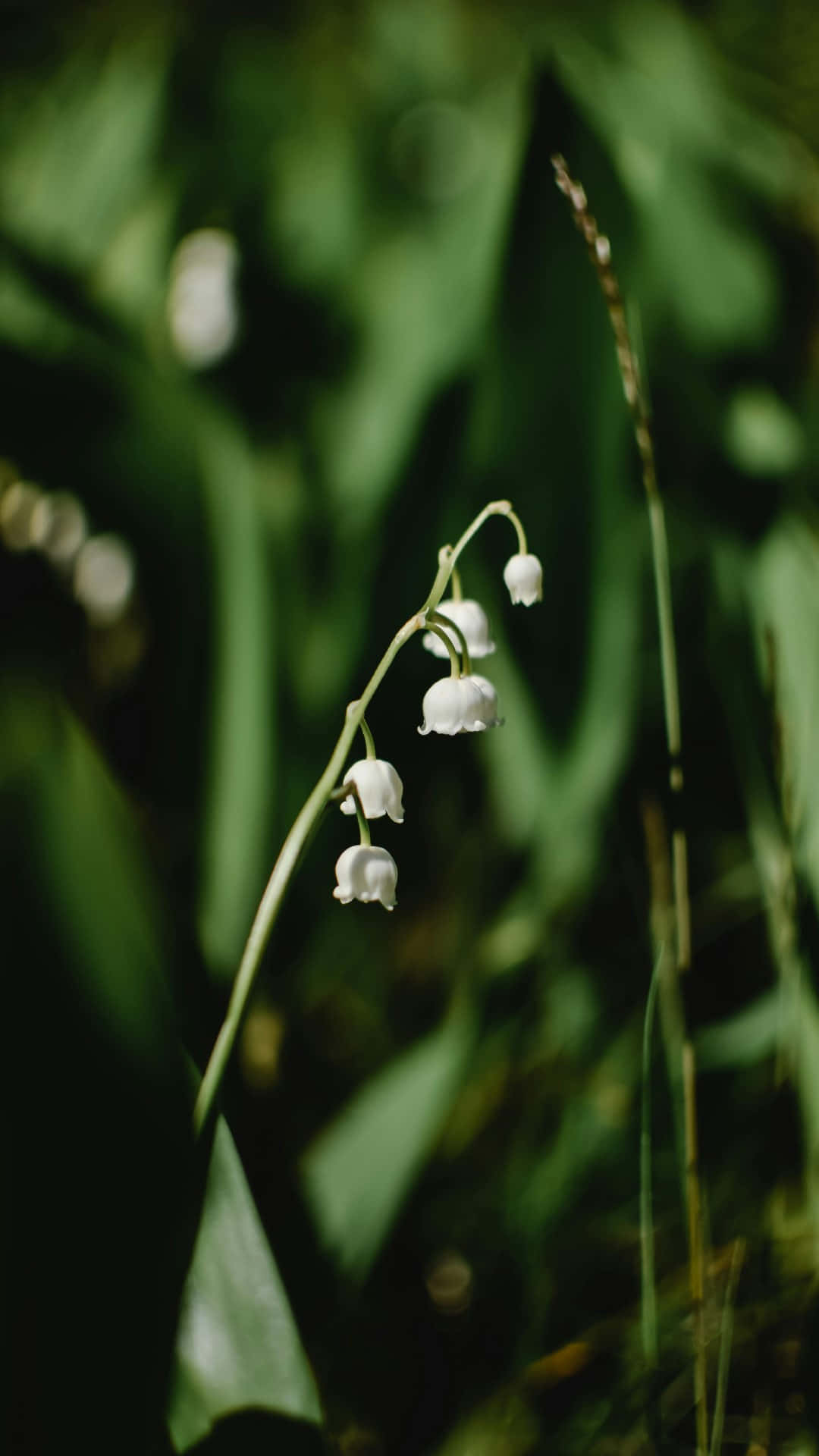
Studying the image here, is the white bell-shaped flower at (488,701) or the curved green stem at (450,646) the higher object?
the curved green stem at (450,646)

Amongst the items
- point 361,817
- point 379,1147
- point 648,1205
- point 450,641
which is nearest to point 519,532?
point 450,641

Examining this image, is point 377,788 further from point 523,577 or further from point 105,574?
point 105,574

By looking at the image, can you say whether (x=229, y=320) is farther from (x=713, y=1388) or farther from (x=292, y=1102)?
(x=713, y=1388)

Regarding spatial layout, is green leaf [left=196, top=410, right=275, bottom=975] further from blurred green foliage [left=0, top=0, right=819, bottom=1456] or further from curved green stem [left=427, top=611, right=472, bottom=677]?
curved green stem [left=427, top=611, right=472, bottom=677]

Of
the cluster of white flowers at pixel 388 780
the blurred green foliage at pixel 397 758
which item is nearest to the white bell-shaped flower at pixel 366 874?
the cluster of white flowers at pixel 388 780


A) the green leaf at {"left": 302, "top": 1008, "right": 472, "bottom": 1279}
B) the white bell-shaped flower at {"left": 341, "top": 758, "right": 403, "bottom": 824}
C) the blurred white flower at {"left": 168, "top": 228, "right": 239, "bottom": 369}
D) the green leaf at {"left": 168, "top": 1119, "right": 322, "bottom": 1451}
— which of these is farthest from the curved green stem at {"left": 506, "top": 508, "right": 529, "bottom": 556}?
the blurred white flower at {"left": 168, "top": 228, "right": 239, "bottom": 369}

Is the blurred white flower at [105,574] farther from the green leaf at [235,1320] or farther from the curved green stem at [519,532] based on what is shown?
the green leaf at [235,1320]

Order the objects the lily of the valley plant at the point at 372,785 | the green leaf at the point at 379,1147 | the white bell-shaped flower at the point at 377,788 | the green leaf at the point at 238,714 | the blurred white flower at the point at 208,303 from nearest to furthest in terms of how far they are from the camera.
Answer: the lily of the valley plant at the point at 372,785 → the white bell-shaped flower at the point at 377,788 → the green leaf at the point at 379,1147 → the green leaf at the point at 238,714 → the blurred white flower at the point at 208,303
